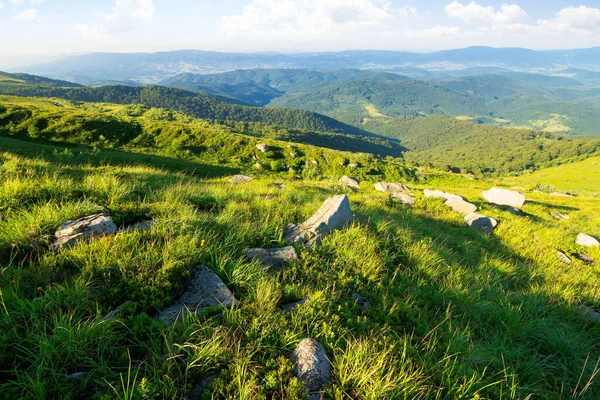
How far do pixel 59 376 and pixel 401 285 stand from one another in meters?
5.15

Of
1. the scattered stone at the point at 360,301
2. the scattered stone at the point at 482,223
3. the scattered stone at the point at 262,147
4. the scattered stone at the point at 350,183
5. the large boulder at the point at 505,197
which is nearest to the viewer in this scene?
the scattered stone at the point at 360,301

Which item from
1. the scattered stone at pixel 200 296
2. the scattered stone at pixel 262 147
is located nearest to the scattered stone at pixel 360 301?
the scattered stone at pixel 200 296

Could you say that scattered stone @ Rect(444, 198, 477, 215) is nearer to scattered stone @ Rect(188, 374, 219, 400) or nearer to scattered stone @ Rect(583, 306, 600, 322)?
scattered stone @ Rect(583, 306, 600, 322)

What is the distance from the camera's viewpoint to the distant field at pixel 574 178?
116m

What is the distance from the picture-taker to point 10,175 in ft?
22.6

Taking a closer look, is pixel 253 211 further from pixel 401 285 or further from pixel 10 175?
pixel 10 175

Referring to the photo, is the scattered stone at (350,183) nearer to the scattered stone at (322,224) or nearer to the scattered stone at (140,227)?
the scattered stone at (322,224)

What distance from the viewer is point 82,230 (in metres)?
4.81

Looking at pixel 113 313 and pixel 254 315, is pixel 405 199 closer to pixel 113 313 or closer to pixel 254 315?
pixel 254 315

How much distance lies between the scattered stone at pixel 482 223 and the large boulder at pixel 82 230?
1346 centimetres

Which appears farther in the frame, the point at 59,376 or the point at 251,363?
the point at 251,363

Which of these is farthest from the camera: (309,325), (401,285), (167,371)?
(401,285)

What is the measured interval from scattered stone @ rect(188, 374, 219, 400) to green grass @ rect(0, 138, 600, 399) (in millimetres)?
68

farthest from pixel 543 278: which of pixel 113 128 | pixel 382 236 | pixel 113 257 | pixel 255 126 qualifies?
pixel 255 126
